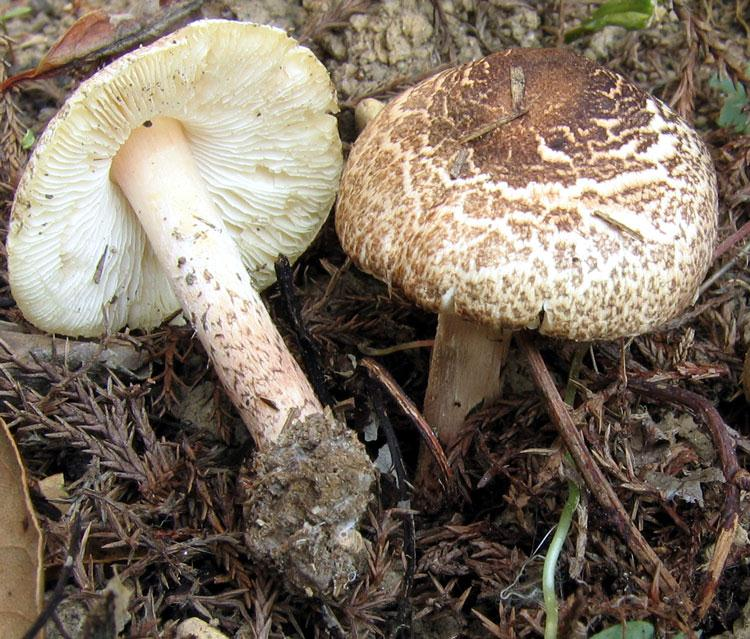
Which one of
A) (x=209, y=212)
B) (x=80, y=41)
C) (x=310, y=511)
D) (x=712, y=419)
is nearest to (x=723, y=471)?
(x=712, y=419)

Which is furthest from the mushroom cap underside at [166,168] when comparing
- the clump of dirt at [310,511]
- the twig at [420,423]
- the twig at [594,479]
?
the twig at [594,479]

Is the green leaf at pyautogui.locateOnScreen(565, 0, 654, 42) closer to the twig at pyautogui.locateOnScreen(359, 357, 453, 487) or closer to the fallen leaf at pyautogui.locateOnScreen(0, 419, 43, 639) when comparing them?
the twig at pyautogui.locateOnScreen(359, 357, 453, 487)

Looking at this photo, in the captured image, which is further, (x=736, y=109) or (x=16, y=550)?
(x=736, y=109)

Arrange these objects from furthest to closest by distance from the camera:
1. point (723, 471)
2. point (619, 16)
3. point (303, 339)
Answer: point (619, 16) → point (303, 339) → point (723, 471)

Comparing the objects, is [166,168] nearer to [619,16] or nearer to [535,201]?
[535,201]

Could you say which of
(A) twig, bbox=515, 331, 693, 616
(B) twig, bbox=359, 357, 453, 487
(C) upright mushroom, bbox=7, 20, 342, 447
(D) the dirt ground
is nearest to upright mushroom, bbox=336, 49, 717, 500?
(A) twig, bbox=515, 331, 693, 616

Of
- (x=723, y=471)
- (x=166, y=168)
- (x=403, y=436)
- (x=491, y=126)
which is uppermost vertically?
(x=166, y=168)
